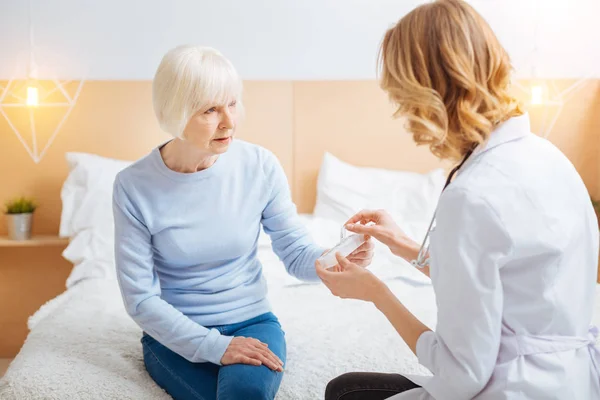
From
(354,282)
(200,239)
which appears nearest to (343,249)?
(354,282)

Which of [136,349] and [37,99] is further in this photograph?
[37,99]

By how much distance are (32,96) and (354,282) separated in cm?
235

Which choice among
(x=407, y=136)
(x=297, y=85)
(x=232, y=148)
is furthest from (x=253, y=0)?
(x=232, y=148)

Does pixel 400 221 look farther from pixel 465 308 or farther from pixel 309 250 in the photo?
pixel 465 308

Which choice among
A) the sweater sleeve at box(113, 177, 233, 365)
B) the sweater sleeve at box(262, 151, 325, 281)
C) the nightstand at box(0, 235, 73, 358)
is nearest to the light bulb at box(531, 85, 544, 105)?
the sweater sleeve at box(262, 151, 325, 281)

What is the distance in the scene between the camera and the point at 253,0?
323 centimetres

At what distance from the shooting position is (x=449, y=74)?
1163 mm

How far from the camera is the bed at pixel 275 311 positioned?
164cm

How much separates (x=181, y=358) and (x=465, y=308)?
0.84m

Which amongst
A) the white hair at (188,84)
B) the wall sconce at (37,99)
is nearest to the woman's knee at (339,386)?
the white hair at (188,84)

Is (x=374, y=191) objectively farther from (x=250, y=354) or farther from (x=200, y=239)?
(x=250, y=354)

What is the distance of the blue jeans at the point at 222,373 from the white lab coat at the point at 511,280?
0.47 metres

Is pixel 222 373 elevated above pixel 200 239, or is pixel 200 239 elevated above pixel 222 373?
pixel 200 239

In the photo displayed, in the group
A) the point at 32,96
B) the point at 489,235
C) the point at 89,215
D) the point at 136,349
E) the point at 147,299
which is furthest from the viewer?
the point at 32,96
